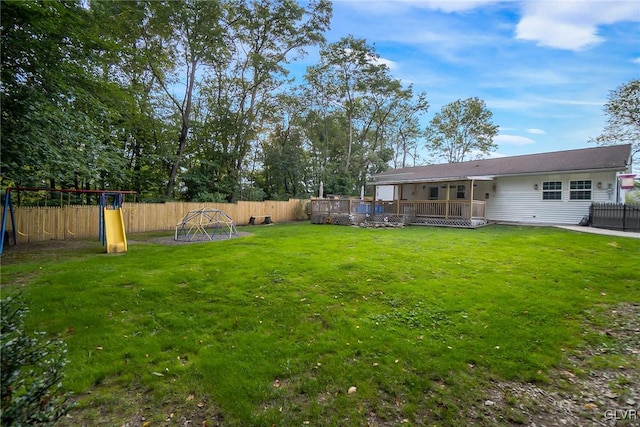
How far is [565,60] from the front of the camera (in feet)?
32.4

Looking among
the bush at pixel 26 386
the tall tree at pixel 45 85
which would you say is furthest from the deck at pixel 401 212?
the bush at pixel 26 386

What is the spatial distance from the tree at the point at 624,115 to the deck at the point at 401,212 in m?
17.3

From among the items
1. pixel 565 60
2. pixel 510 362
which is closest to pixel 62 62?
pixel 510 362

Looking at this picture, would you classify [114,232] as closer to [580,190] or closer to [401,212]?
[401,212]

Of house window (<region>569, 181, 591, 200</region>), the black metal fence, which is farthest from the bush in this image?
house window (<region>569, 181, 591, 200</region>)

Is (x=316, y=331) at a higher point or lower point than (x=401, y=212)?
lower

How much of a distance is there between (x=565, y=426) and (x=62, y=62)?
12.0 m

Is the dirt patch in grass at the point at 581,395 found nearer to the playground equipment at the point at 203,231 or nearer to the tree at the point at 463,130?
the playground equipment at the point at 203,231

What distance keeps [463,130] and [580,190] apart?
825 inches

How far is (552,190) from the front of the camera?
14.6 m

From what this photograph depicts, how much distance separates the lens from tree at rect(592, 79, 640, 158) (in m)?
21.2

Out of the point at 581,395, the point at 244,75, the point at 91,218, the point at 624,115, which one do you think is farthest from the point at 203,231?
the point at 624,115

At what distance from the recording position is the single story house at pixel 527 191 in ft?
43.8

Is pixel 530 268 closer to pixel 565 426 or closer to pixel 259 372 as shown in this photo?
pixel 565 426
